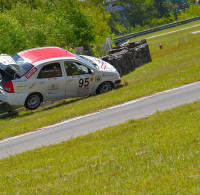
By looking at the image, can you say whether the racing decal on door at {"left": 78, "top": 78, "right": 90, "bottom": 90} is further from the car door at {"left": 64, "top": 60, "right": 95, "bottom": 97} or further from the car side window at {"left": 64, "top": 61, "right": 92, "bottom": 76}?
the car side window at {"left": 64, "top": 61, "right": 92, "bottom": 76}

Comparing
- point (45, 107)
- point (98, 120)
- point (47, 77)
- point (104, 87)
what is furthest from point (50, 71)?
point (98, 120)

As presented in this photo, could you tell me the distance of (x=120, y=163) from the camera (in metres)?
7.75

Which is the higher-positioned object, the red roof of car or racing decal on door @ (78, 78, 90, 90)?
the red roof of car

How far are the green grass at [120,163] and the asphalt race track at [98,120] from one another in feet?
4.15

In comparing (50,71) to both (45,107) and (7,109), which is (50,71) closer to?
(45,107)

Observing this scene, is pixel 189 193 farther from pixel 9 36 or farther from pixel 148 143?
pixel 9 36

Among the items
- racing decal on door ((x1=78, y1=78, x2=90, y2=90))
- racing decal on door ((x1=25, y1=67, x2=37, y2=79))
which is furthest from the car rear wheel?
racing decal on door ((x1=25, y1=67, x2=37, y2=79))

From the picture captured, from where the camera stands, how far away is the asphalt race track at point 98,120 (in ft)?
39.8

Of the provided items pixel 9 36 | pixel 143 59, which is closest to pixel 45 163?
pixel 9 36

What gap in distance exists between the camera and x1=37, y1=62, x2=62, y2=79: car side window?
1769 cm

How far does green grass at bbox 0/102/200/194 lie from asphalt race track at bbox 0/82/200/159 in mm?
1266

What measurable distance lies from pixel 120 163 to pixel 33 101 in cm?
1037

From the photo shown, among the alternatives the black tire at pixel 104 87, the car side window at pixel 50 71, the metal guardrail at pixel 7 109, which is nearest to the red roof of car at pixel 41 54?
the car side window at pixel 50 71

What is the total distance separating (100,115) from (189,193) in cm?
893
